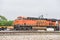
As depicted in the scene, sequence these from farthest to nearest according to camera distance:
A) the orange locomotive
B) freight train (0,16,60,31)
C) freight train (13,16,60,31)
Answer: the orange locomotive → freight train (13,16,60,31) → freight train (0,16,60,31)

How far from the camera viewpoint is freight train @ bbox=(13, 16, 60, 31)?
34.5 meters

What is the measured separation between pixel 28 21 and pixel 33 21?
102cm

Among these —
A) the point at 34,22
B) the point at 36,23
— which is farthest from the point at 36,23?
the point at 34,22

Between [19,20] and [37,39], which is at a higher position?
[19,20]

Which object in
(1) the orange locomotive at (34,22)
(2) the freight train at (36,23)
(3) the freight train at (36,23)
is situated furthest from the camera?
(1) the orange locomotive at (34,22)

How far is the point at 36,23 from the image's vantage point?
3631 centimetres

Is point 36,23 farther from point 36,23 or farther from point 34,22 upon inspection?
point 34,22

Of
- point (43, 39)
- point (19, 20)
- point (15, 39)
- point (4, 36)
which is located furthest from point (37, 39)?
point (19, 20)

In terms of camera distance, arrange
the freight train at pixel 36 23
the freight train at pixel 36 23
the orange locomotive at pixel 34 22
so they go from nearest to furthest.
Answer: the freight train at pixel 36 23 → the freight train at pixel 36 23 → the orange locomotive at pixel 34 22

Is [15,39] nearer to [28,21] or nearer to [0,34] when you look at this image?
[0,34]

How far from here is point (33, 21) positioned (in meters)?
36.1

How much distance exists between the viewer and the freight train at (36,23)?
34.5 meters

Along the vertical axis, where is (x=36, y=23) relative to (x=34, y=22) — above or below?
below

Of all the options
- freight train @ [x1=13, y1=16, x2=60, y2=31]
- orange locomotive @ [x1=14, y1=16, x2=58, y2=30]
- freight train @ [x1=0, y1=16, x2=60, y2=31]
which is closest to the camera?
freight train @ [x1=0, y1=16, x2=60, y2=31]
